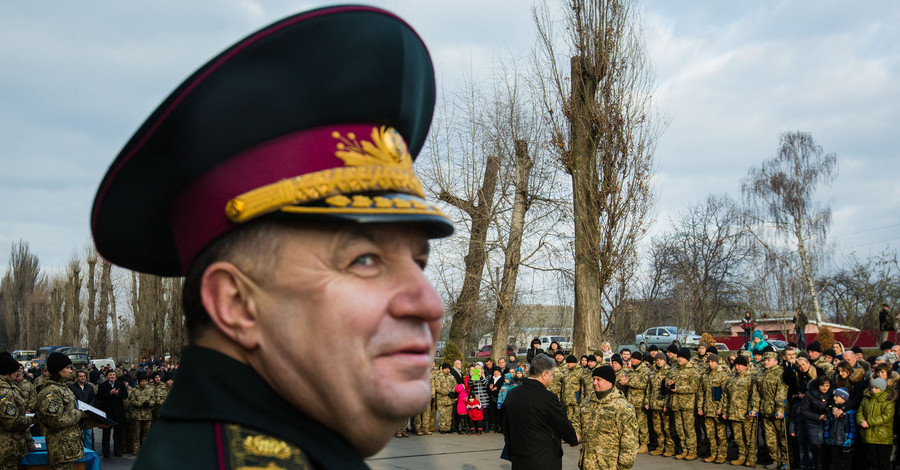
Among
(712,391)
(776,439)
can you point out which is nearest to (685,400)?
(712,391)

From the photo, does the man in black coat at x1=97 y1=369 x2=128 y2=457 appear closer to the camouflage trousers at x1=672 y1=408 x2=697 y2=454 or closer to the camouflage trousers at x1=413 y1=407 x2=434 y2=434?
the camouflage trousers at x1=413 y1=407 x2=434 y2=434

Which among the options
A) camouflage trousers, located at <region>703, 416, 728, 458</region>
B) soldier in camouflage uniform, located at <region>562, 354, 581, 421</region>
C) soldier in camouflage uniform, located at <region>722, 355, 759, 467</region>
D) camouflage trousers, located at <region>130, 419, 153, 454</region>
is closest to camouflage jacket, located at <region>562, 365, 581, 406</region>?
soldier in camouflage uniform, located at <region>562, 354, 581, 421</region>

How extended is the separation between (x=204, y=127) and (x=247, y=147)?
0.23 ft

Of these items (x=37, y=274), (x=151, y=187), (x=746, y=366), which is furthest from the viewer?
(x=37, y=274)

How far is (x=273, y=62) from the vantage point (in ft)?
3.50

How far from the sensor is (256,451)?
942 mm

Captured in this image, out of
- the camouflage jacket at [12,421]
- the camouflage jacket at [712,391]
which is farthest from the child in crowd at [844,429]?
the camouflage jacket at [12,421]

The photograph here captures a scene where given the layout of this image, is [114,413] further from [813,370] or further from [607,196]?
[813,370]

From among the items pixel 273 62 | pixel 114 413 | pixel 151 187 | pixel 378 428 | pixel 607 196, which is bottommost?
pixel 114 413

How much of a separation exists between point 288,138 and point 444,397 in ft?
55.8

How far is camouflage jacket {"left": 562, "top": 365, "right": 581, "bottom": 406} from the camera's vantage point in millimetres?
15102

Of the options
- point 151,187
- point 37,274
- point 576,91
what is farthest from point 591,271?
point 37,274

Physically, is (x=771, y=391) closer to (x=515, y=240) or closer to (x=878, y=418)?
(x=878, y=418)

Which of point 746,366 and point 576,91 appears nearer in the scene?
point 746,366
